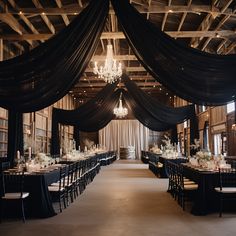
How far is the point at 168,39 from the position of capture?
4723 millimetres

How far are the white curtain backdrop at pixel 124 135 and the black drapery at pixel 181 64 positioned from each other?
77.3ft

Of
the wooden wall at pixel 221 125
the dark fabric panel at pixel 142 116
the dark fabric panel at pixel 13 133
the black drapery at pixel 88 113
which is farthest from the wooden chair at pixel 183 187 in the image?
the wooden wall at pixel 221 125

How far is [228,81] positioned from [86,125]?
9121 mm

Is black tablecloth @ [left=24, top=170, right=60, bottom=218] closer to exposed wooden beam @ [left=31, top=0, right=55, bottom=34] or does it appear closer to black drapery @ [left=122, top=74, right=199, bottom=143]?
Result: black drapery @ [left=122, top=74, right=199, bottom=143]

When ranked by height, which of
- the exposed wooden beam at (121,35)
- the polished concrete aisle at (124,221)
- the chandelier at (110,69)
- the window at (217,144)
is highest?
the exposed wooden beam at (121,35)

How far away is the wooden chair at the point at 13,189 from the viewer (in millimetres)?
5426

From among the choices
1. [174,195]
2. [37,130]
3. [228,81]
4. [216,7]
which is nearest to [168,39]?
[228,81]

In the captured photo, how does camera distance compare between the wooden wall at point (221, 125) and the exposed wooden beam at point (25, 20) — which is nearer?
the exposed wooden beam at point (25, 20)

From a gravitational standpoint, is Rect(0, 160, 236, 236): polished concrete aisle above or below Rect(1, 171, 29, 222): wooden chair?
below

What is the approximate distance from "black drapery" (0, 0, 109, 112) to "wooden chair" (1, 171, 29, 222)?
125 centimetres

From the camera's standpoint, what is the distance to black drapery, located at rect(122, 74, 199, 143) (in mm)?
9797

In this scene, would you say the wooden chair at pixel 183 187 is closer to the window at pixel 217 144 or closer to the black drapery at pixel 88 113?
the black drapery at pixel 88 113

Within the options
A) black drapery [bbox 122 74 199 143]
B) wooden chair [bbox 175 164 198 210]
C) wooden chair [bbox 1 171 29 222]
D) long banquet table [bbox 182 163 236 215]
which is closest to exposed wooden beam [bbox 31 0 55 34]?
black drapery [bbox 122 74 199 143]

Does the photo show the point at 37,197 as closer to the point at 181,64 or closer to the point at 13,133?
the point at 13,133
